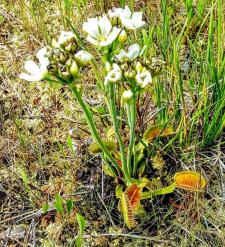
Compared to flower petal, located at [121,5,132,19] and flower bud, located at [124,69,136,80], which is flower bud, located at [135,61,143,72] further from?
flower petal, located at [121,5,132,19]

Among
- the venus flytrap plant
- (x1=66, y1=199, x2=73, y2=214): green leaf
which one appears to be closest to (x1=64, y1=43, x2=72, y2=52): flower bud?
the venus flytrap plant

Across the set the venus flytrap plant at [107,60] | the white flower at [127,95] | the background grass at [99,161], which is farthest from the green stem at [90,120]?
the background grass at [99,161]

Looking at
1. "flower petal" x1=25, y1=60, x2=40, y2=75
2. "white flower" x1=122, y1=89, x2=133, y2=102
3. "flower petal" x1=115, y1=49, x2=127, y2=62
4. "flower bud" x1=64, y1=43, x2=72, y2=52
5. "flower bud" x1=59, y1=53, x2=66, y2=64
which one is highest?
"flower bud" x1=64, y1=43, x2=72, y2=52

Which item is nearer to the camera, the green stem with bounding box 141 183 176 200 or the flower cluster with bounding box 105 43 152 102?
the flower cluster with bounding box 105 43 152 102

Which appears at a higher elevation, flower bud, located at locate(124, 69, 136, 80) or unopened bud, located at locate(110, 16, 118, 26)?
unopened bud, located at locate(110, 16, 118, 26)

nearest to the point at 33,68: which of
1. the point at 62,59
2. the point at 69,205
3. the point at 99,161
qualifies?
the point at 62,59

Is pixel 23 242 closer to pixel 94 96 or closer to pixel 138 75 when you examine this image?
pixel 94 96

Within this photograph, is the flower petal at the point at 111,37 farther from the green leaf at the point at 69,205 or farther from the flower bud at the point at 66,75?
the green leaf at the point at 69,205
